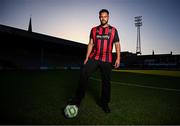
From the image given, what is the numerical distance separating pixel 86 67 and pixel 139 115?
45.8 inches

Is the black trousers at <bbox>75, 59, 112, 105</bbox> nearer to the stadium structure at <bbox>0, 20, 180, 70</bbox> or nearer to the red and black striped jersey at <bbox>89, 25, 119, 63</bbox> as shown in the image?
the red and black striped jersey at <bbox>89, 25, 119, 63</bbox>

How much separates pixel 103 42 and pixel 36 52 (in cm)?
2919

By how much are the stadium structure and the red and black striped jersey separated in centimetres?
1895

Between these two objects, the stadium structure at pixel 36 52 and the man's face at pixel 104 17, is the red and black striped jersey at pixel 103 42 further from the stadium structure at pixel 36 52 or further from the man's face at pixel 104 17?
the stadium structure at pixel 36 52

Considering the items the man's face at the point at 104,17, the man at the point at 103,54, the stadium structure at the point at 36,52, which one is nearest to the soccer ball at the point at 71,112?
the man at the point at 103,54

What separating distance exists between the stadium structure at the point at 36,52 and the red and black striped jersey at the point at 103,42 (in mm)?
18950

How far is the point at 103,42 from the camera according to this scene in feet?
9.18

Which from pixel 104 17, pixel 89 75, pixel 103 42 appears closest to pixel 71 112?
pixel 89 75

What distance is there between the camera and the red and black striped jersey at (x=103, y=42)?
2787mm

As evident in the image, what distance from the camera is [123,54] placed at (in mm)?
53094

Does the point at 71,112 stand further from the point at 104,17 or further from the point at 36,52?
the point at 36,52

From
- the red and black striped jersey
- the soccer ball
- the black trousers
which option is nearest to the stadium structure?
the red and black striped jersey

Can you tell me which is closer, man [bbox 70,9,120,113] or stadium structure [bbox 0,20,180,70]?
man [bbox 70,9,120,113]

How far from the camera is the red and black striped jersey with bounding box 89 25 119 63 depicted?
9.14ft
